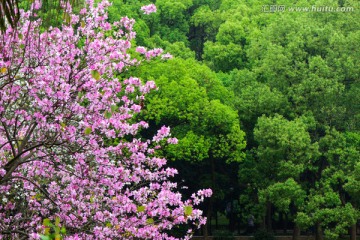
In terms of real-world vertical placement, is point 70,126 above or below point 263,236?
below

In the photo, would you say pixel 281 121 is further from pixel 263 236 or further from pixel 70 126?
pixel 70 126

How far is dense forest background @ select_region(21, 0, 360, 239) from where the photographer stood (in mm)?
29953

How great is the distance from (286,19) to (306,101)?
471cm

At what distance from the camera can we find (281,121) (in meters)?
30.9

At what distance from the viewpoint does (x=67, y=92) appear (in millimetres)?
9586

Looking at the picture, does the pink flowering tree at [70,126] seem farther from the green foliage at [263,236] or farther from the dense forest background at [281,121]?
the green foliage at [263,236]

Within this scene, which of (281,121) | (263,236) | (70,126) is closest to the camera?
(70,126)

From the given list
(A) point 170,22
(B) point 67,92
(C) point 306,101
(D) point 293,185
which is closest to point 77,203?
(B) point 67,92

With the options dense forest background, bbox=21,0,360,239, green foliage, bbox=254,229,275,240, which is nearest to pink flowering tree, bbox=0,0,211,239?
dense forest background, bbox=21,0,360,239

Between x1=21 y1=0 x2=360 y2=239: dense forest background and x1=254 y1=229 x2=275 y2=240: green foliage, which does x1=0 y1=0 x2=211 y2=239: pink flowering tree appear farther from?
x1=254 y1=229 x2=275 y2=240: green foliage

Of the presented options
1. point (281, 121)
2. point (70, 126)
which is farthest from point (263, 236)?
point (70, 126)

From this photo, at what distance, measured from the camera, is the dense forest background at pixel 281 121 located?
98.3 ft

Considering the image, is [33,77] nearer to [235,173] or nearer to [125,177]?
[125,177]

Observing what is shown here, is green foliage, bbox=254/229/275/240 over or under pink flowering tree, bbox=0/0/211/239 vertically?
over
